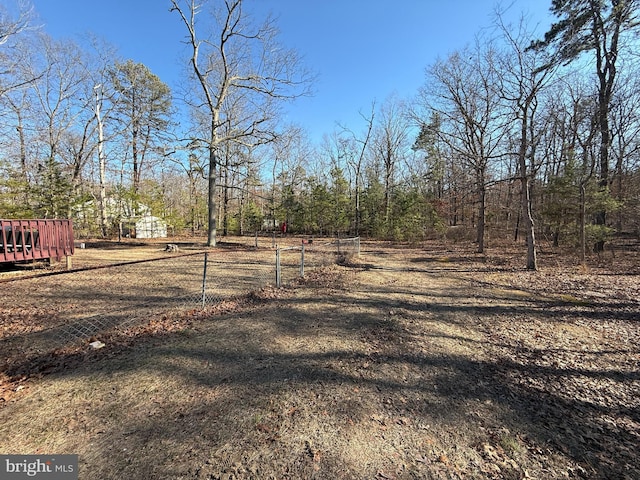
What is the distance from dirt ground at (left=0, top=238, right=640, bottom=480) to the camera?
2.17 metres

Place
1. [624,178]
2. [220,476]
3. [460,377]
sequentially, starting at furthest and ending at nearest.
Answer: [624,178] → [460,377] → [220,476]

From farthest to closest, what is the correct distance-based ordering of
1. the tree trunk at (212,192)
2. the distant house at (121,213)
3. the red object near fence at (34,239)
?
the distant house at (121,213), the tree trunk at (212,192), the red object near fence at (34,239)

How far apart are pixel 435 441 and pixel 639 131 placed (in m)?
20.0

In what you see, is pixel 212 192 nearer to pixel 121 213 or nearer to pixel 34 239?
pixel 121 213

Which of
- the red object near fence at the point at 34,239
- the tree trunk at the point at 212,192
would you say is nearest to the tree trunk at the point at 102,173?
the tree trunk at the point at 212,192

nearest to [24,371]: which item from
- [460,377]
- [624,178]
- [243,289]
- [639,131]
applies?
[243,289]

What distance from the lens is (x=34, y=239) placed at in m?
9.36

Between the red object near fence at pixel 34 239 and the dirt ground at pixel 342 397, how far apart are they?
7.25 m

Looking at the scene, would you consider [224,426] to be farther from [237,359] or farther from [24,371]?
[24,371]

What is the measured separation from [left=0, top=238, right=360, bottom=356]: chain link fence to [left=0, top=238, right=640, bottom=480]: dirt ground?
68cm

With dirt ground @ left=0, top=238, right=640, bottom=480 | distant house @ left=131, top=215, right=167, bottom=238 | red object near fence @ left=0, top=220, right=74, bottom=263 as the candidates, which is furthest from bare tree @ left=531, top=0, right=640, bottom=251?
distant house @ left=131, top=215, right=167, bottom=238

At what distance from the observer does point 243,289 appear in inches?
299

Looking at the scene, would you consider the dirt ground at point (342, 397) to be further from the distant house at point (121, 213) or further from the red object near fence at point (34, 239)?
the distant house at point (121, 213)

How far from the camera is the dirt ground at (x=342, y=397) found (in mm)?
2168
